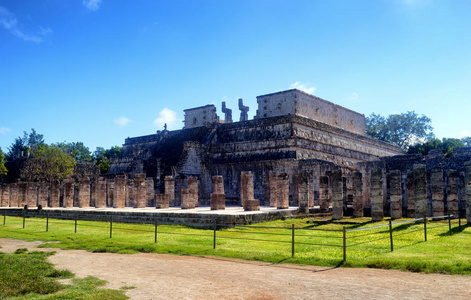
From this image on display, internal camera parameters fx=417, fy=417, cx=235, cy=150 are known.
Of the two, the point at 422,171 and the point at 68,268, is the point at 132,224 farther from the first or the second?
the point at 422,171

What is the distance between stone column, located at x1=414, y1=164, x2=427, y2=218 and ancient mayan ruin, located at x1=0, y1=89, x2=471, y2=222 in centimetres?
3

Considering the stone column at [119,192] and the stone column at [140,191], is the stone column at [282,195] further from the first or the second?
the stone column at [119,192]

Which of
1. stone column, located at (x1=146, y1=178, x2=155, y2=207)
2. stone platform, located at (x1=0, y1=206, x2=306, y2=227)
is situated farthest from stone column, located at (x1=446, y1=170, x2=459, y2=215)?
stone column, located at (x1=146, y1=178, x2=155, y2=207)

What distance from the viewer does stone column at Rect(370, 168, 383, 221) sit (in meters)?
14.9

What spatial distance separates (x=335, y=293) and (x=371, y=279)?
123 cm

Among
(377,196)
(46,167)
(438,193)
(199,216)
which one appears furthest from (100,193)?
(438,193)

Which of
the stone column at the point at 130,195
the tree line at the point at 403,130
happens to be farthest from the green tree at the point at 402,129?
the stone column at the point at 130,195

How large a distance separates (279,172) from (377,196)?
25.2 ft

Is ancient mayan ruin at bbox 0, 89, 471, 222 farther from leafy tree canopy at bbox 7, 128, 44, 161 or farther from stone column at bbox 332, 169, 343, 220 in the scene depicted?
leafy tree canopy at bbox 7, 128, 44, 161

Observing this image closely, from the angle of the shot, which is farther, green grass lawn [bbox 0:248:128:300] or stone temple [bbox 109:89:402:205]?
stone temple [bbox 109:89:402:205]

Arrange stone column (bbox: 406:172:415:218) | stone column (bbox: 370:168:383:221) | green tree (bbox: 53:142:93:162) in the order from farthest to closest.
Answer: green tree (bbox: 53:142:93:162) < stone column (bbox: 406:172:415:218) < stone column (bbox: 370:168:383:221)

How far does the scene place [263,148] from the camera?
1086 inches

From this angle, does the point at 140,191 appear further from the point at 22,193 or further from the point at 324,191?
the point at 22,193

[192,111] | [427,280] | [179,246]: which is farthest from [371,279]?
[192,111]
